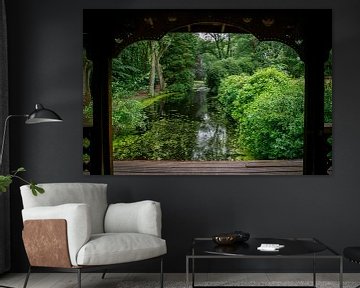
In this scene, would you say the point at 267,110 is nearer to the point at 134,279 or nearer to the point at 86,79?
the point at 86,79

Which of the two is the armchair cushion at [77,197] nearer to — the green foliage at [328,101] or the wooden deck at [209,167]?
the wooden deck at [209,167]

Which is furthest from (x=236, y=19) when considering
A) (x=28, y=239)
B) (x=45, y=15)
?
(x=28, y=239)

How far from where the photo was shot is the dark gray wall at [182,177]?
578 cm

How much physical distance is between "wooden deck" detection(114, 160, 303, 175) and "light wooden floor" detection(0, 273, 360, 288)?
908 millimetres

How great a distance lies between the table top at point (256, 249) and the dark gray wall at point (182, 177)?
2.91 feet

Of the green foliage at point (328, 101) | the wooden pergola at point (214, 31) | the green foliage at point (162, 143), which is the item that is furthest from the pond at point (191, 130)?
the green foliage at point (328, 101)

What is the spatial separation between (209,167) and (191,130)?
0.37 m

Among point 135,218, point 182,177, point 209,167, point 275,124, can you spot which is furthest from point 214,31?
point 135,218

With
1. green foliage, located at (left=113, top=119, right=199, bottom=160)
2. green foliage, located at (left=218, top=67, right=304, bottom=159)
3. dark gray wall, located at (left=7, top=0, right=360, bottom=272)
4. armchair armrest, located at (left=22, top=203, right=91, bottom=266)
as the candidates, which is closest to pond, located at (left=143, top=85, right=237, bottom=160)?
green foliage, located at (left=113, top=119, right=199, bottom=160)

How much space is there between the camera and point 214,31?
580cm

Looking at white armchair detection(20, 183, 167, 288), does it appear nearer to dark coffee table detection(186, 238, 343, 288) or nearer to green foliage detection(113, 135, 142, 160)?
dark coffee table detection(186, 238, 343, 288)

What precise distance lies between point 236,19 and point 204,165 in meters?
1.36

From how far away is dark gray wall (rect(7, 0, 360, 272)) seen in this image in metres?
5.78

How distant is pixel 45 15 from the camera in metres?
5.86
